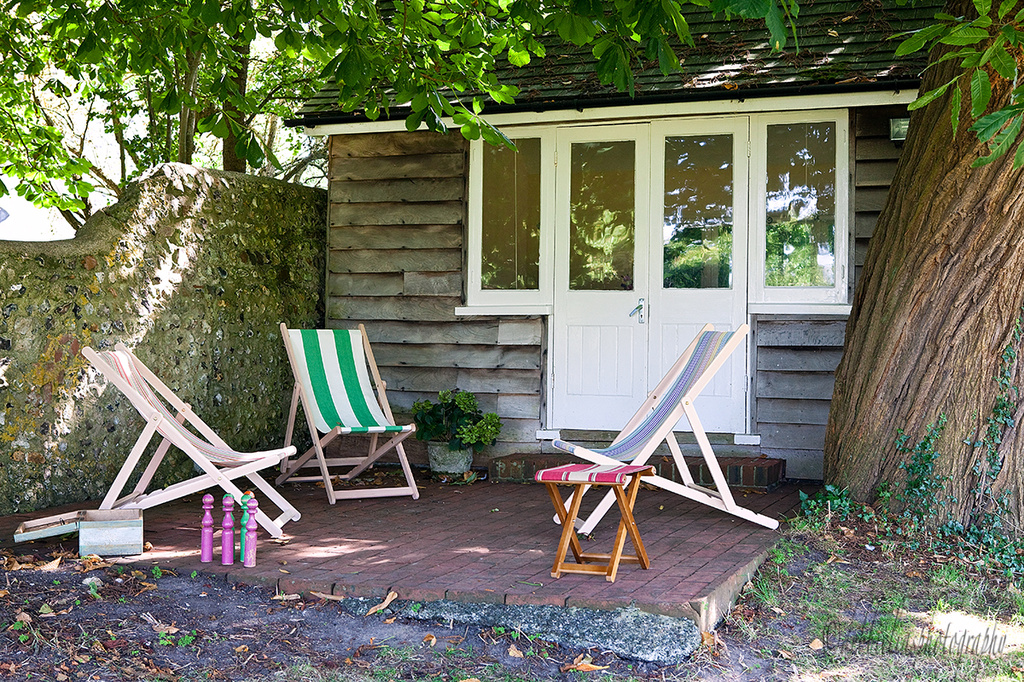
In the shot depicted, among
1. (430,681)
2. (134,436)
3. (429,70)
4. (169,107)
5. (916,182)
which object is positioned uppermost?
(429,70)

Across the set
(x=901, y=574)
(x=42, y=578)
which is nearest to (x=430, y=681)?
(x=42, y=578)

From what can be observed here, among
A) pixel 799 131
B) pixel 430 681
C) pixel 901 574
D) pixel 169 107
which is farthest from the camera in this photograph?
pixel 799 131

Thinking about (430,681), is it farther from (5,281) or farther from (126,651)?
(5,281)

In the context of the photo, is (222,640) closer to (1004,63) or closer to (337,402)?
(337,402)

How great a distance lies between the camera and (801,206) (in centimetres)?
623

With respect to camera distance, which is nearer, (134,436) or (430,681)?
(430,681)

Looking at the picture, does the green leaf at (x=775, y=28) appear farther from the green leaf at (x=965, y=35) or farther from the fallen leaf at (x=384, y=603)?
the fallen leaf at (x=384, y=603)

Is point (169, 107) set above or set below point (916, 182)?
above

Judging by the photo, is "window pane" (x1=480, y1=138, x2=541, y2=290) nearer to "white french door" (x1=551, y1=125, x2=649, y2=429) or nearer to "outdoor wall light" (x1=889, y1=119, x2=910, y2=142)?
"white french door" (x1=551, y1=125, x2=649, y2=429)

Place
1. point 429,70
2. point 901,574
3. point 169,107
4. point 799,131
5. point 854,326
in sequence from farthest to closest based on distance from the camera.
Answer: point 799,131, point 429,70, point 854,326, point 169,107, point 901,574

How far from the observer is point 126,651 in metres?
3.13

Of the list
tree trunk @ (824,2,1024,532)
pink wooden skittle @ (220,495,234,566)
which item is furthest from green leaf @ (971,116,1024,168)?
pink wooden skittle @ (220,495,234,566)

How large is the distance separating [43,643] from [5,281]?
2.45 meters

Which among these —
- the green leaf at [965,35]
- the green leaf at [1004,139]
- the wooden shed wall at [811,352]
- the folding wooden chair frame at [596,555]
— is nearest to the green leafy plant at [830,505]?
the folding wooden chair frame at [596,555]
